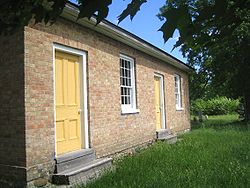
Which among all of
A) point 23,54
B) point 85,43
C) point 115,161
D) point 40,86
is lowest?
point 115,161

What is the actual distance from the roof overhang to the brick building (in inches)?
1.3

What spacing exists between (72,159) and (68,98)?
155 cm

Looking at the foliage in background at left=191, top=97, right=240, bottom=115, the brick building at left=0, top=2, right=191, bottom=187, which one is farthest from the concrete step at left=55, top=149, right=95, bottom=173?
the foliage in background at left=191, top=97, right=240, bottom=115

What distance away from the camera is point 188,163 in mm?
8477

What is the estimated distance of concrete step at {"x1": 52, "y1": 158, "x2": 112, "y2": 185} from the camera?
23.0 feet

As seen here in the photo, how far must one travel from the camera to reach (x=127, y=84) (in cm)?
1195

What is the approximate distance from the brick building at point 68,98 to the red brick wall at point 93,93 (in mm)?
20

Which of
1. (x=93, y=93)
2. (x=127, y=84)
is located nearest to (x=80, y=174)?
(x=93, y=93)

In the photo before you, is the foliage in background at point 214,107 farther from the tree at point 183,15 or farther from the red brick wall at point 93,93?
the tree at point 183,15

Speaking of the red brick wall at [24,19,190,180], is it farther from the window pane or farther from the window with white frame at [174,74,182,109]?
the window with white frame at [174,74,182,109]

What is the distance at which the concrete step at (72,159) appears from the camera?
743 centimetres

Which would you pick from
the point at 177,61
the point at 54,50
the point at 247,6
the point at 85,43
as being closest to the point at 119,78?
the point at 85,43

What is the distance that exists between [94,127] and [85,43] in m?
2.26

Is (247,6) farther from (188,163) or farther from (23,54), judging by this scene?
(188,163)
